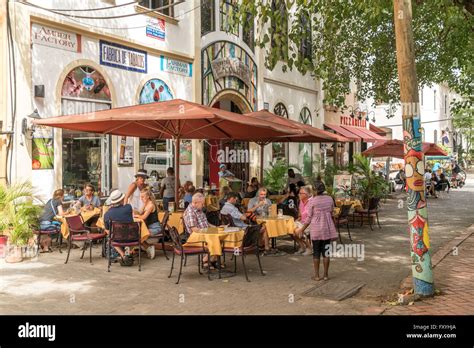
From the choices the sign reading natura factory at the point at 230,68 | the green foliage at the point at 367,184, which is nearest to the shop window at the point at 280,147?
the sign reading natura factory at the point at 230,68

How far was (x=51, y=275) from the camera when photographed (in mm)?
7969

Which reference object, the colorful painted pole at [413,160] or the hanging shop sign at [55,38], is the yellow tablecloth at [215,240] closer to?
the colorful painted pole at [413,160]

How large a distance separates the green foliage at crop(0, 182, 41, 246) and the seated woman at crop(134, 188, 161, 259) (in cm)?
199

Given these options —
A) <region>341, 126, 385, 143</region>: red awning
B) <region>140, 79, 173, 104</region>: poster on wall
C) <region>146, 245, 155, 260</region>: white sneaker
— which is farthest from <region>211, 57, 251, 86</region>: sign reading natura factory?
<region>341, 126, 385, 143</region>: red awning

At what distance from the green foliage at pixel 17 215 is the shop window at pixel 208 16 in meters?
8.91

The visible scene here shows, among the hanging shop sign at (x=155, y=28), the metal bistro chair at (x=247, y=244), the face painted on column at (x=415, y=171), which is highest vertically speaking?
the hanging shop sign at (x=155, y=28)

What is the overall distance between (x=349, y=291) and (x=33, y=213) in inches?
241

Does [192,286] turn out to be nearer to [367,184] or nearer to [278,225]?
[278,225]

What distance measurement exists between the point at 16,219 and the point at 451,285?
7.24 meters

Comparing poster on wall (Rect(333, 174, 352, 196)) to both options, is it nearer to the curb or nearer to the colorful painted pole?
the curb

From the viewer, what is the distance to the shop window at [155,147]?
47.3 ft

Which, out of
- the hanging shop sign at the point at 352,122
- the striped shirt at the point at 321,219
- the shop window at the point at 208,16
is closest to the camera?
the striped shirt at the point at 321,219

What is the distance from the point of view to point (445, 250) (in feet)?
32.9
